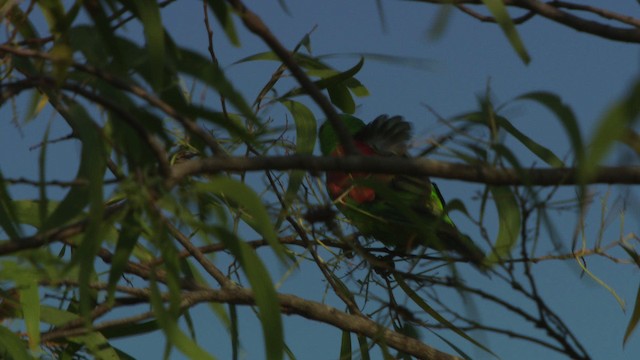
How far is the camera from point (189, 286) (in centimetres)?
133

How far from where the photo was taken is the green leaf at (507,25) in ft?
2.96

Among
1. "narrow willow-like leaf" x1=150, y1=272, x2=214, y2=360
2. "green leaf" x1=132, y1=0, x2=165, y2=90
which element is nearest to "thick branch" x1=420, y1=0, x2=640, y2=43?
"green leaf" x1=132, y1=0, x2=165, y2=90

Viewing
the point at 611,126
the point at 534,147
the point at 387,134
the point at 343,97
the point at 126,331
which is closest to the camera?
the point at 611,126

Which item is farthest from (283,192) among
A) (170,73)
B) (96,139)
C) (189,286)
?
(96,139)

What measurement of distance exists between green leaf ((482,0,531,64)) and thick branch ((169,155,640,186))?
4.2 inches

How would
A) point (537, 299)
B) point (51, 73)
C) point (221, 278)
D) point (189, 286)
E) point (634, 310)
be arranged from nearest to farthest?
point (537, 299) → point (51, 73) → point (634, 310) → point (189, 286) → point (221, 278)

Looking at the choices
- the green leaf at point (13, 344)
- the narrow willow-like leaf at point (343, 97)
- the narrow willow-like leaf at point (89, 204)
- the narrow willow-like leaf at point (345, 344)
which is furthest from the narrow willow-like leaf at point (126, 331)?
the narrow willow-like leaf at point (89, 204)

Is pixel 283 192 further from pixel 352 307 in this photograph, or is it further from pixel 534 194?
pixel 534 194

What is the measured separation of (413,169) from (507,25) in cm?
19

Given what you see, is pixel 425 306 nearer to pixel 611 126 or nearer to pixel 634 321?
pixel 634 321

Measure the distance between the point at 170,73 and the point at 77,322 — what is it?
18.3 inches

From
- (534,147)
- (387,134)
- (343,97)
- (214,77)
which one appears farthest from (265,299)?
(387,134)

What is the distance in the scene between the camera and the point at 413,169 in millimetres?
823

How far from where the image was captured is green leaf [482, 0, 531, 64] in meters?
0.90
